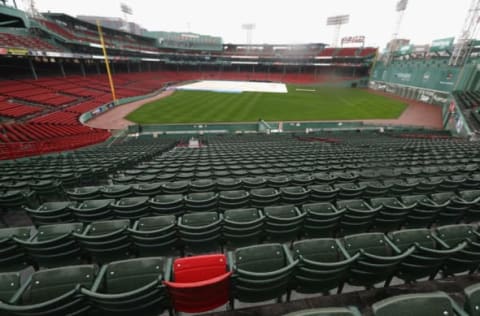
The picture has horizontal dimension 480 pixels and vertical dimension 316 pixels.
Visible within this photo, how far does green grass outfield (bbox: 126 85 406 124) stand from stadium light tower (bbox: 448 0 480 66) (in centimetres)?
817

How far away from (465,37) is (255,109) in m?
29.3

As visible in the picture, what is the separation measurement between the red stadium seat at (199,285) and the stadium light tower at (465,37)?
Result: 4340 cm

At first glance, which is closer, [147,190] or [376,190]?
[376,190]

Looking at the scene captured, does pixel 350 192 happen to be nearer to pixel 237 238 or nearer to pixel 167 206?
pixel 237 238

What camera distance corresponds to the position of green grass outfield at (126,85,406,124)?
25.3 m

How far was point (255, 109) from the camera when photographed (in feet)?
97.3

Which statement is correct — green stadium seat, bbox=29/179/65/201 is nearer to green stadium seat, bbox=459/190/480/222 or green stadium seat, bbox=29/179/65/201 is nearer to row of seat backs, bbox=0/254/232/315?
row of seat backs, bbox=0/254/232/315

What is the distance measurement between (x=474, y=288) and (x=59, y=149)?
16.7 m

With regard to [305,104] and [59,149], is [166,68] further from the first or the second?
[59,149]

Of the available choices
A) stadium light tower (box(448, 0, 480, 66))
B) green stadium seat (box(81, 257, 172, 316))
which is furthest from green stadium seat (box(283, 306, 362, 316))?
stadium light tower (box(448, 0, 480, 66))

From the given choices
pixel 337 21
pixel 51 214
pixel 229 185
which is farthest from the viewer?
pixel 337 21

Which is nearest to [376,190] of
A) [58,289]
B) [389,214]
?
[389,214]

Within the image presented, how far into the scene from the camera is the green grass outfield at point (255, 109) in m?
25.3

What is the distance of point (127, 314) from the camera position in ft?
7.40
